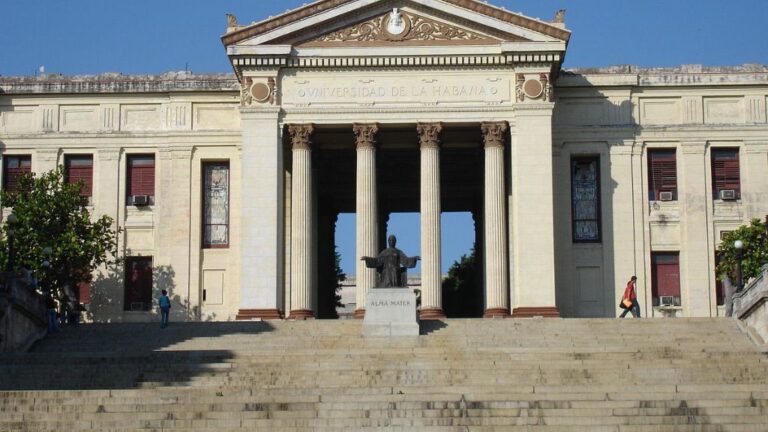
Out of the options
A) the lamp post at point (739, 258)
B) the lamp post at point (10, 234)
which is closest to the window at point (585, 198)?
the lamp post at point (739, 258)

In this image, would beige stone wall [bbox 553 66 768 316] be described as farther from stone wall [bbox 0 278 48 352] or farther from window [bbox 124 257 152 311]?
stone wall [bbox 0 278 48 352]

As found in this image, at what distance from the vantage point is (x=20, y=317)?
141 ft

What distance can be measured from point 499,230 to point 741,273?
30.3 ft

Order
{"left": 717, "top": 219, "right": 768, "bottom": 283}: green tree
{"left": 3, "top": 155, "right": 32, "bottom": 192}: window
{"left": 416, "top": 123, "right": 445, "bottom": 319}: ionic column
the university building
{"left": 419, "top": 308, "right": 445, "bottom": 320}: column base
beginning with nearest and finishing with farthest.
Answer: {"left": 717, "top": 219, "right": 768, "bottom": 283}: green tree, {"left": 419, "top": 308, "right": 445, "bottom": 320}: column base, {"left": 416, "top": 123, "right": 445, "bottom": 319}: ionic column, the university building, {"left": 3, "top": 155, "right": 32, "bottom": 192}: window

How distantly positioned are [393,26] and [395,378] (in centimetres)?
2013

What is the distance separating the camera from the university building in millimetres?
52000

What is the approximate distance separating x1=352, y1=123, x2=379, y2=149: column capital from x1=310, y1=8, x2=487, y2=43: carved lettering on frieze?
11.1 ft

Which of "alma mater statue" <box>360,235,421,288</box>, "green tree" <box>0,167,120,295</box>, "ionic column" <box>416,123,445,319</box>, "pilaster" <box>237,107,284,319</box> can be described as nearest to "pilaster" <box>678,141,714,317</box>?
"ionic column" <box>416,123,445,319</box>

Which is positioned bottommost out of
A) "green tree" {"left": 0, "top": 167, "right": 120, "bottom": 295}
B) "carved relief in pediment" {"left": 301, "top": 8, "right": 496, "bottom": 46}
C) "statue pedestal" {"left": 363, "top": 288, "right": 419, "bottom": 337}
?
"statue pedestal" {"left": 363, "top": 288, "right": 419, "bottom": 337}

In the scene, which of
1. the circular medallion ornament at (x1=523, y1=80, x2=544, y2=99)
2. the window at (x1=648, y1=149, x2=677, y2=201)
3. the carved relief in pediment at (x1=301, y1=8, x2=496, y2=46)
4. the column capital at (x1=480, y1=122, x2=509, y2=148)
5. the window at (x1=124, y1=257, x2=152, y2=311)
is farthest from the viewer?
the window at (x1=648, y1=149, x2=677, y2=201)

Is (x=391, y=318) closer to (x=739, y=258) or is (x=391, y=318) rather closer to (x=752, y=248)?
(x=739, y=258)

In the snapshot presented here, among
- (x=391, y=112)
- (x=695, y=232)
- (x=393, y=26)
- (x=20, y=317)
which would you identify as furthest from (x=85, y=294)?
(x=695, y=232)

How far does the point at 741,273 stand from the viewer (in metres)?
47.5

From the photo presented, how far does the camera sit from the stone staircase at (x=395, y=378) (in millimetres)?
30781
